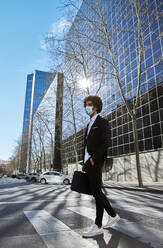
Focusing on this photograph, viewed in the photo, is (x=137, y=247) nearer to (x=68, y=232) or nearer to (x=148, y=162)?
(x=68, y=232)

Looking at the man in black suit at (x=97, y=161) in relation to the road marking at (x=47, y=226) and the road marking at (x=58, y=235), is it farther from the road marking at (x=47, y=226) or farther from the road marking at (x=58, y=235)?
the road marking at (x=47, y=226)

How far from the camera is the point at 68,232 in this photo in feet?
9.89

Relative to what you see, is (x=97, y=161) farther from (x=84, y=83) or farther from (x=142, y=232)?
(x=84, y=83)

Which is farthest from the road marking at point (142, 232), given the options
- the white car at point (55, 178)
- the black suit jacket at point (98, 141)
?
the white car at point (55, 178)

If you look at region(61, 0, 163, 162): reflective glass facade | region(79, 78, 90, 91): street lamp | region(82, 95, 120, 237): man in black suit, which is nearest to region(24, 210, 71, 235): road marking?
region(82, 95, 120, 237): man in black suit

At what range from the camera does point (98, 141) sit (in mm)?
3172

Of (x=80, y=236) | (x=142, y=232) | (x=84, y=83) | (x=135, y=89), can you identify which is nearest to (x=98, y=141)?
(x=80, y=236)

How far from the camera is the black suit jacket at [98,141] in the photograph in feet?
9.89

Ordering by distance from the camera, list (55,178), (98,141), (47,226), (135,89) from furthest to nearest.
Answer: (135,89), (55,178), (47,226), (98,141)

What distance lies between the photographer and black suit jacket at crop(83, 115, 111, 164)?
9.89 feet

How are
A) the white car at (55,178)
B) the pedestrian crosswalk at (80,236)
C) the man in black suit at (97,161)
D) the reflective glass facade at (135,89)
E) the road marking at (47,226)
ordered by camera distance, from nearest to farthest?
the pedestrian crosswalk at (80,236)
the man in black suit at (97,161)
the road marking at (47,226)
the reflective glass facade at (135,89)
the white car at (55,178)

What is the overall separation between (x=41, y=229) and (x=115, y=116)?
2948cm

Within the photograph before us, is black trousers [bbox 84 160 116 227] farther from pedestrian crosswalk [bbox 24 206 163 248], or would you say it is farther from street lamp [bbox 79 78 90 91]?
street lamp [bbox 79 78 90 91]

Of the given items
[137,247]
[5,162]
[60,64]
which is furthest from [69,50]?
[5,162]
